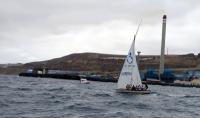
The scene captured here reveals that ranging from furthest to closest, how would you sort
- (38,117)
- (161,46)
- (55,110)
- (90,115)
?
(161,46) < (55,110) < (90,115) < (38,117)

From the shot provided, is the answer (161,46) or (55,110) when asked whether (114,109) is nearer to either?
(55,110)

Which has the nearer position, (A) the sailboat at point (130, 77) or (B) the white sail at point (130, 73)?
(A) the sailboat at point (130, 77)

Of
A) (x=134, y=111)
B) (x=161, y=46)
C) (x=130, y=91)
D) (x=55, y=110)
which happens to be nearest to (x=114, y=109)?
(x=134, y=111)

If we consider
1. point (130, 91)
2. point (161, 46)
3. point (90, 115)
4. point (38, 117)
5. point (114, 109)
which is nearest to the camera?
point (38, 117)

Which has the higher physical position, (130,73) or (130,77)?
(130,73)

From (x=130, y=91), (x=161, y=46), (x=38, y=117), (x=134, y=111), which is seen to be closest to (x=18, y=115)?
(x=38, y=117)

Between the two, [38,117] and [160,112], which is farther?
[160,112]

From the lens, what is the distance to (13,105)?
47.9 metres

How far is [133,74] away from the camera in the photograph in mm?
73562

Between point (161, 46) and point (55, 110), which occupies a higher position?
point (161, 46)

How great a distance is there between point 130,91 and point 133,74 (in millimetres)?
3216

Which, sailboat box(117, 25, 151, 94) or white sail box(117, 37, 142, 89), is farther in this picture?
white sail box(117, 37, 142, 89)

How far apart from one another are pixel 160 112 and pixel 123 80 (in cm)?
2664

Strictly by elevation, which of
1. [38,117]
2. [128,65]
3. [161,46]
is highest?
[161,46]
